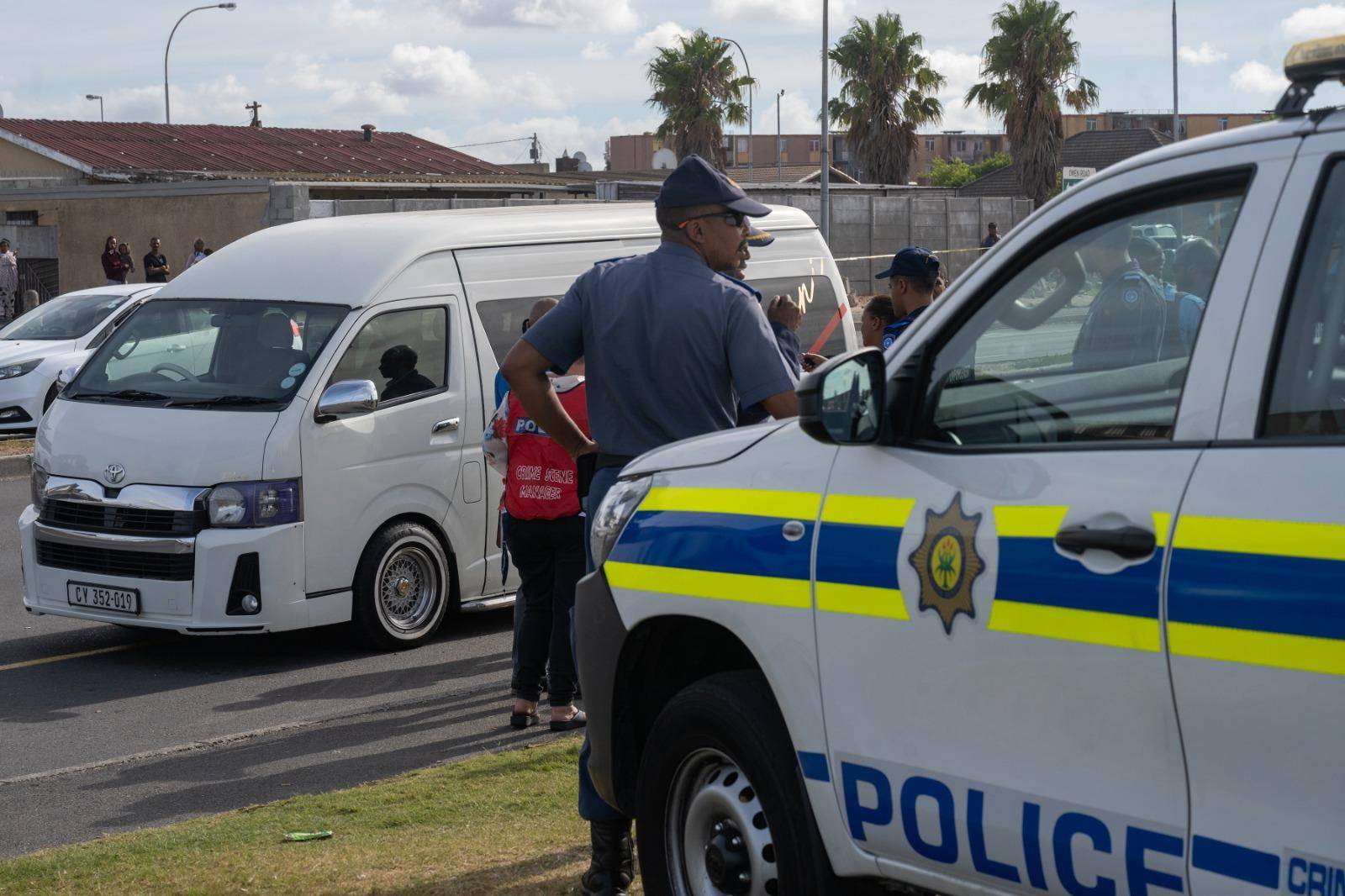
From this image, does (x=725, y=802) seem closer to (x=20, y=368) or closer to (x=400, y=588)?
(x=400, y=588)

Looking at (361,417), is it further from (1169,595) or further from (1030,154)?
(1030,154)

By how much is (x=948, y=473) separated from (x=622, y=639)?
1.25 metres

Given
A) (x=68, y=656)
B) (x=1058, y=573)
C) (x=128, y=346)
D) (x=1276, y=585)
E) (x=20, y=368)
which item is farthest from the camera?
(x=20, y=368)

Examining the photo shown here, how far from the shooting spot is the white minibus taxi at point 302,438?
8578 millimetres

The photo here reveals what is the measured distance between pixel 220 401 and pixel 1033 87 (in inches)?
1781

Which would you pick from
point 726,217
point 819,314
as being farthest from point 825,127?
point 726,217

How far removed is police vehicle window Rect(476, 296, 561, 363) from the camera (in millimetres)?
9633

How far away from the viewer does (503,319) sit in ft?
31.9

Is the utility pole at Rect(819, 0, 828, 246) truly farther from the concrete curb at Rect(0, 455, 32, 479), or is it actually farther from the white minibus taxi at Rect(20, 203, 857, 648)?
the white minibus taxi at Rect(20, 203, 857, 648)

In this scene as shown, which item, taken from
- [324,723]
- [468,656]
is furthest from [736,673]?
[468,656]

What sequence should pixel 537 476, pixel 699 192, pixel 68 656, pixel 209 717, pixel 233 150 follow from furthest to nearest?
pixel 233 150, pixel 68 656, pixel 209 717, pixel 537 476, pixel 699 192

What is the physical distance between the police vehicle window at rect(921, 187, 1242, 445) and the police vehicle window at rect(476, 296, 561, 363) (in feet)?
20.8

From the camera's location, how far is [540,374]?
16.5 feet

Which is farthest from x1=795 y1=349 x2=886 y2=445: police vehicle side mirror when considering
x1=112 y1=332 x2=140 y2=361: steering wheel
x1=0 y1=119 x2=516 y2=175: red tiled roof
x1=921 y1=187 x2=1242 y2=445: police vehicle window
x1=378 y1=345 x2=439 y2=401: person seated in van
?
x1=0 y1=119 x2=516 y2=175: red tiled roof
